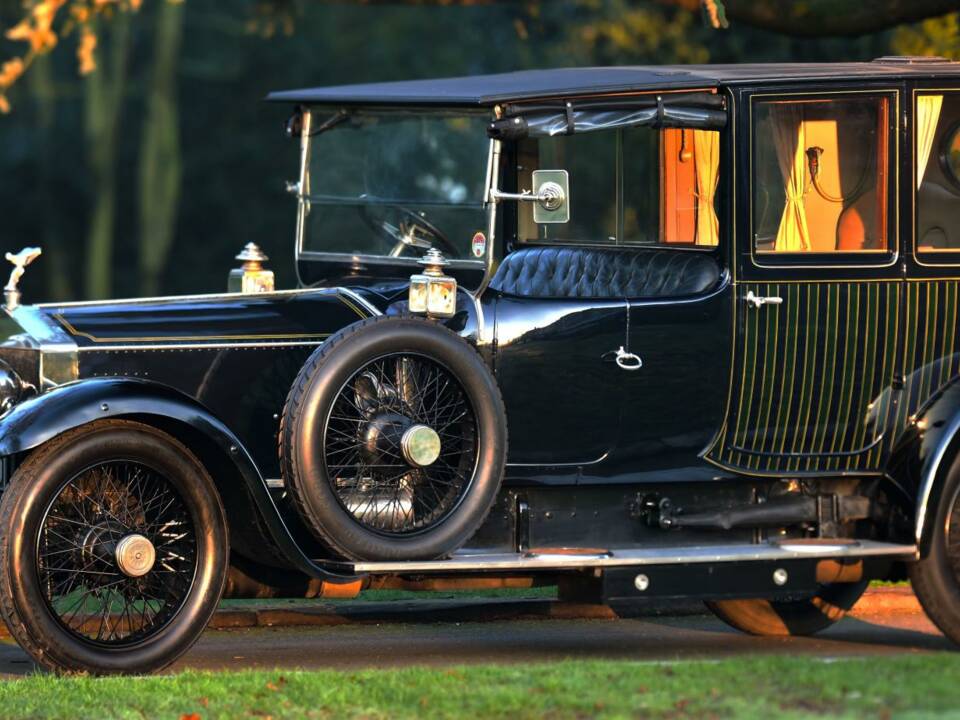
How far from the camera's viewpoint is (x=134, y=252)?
39.1 m

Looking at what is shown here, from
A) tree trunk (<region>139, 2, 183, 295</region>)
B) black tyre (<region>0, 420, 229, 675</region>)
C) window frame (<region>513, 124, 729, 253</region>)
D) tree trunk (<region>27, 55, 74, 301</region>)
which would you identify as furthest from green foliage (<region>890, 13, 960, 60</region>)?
tree trunk (<region>27, 55, 74, 301</region>)

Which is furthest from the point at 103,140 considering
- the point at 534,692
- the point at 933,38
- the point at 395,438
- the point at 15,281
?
the point at 534,692

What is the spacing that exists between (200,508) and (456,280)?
140 centimetres

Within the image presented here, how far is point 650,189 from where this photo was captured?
800 cm

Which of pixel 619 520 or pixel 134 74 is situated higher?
pixel 134 74

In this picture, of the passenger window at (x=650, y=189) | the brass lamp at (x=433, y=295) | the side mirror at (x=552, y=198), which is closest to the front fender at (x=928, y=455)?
the passenger window at (x=650, y=189)

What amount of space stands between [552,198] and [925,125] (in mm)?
1569

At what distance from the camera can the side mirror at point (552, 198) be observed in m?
6.89

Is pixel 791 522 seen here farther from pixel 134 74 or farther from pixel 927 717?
pixel 134 74

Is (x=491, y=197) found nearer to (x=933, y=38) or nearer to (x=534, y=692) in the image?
(x=534, y=692)

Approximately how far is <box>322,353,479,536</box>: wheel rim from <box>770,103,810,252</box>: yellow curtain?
1.54 metres

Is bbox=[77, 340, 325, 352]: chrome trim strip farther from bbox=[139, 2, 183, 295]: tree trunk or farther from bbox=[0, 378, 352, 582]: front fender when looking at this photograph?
bbox=[139, 2, 183, 295]: tree trunk

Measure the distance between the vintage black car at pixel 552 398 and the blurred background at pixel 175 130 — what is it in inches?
935

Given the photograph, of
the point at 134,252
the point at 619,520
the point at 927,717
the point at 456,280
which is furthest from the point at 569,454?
the point at 134,252
